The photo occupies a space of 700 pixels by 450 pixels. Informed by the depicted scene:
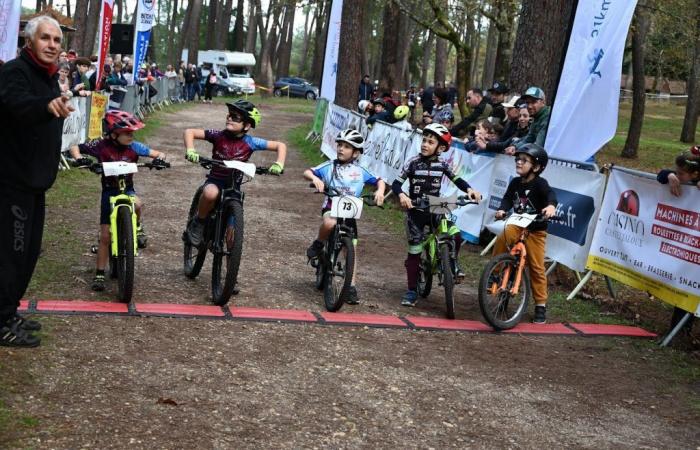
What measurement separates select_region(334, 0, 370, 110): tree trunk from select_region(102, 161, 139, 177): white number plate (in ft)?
54.4

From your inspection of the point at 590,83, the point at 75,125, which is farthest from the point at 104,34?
the point at 590,83

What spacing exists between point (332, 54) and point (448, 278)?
1731 centimetres

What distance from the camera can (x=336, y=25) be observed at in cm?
2433

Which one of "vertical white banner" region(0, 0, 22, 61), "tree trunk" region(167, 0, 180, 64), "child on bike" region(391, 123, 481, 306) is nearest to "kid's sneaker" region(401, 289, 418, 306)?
"child on bike" region(391, 123, 481, 306)

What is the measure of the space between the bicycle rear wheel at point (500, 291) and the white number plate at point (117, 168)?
10.5 ft

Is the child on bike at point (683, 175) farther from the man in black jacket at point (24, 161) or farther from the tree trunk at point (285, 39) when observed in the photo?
the tree trunk at point (285, 39)

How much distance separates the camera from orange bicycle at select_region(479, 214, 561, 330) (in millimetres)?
7945

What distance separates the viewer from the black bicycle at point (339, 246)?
8.05 meters

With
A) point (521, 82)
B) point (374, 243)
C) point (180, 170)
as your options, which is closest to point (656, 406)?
point (374, 243)

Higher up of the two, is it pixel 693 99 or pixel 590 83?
pixel 693 99

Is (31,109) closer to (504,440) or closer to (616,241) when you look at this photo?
(504,440)

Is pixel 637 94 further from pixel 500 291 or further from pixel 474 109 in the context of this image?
pixel 500 291

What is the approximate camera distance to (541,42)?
13.1 meters

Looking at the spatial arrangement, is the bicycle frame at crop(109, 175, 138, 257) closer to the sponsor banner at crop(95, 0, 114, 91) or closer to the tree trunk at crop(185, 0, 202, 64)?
the sponsor banner at crop(95, 0, 114, 91)
